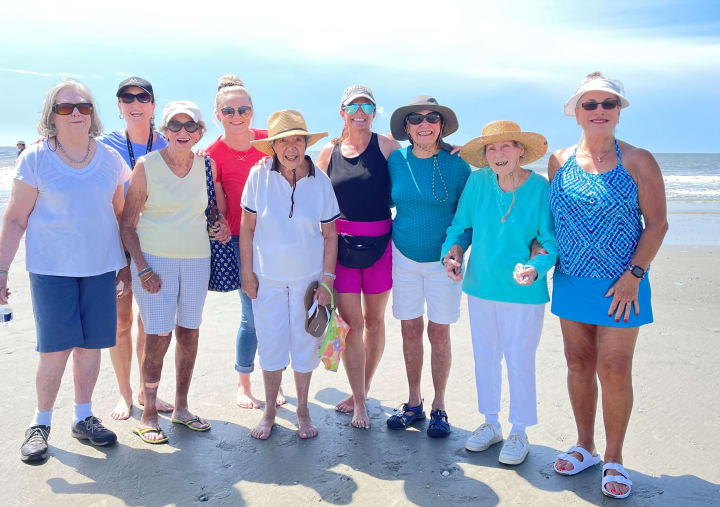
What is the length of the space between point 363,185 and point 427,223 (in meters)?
0.51

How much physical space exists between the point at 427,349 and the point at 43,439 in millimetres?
3303

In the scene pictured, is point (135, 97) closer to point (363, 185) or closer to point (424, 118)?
point (363, 185)

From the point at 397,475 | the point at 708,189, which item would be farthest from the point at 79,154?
the point at 708,189

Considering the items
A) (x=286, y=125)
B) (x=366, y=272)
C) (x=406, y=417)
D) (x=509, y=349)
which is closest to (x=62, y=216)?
(x=286, y=125)

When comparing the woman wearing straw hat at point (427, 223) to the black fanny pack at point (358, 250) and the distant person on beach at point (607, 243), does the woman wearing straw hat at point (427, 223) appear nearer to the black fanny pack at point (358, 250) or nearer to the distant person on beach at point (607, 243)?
the black fanny pack at point (358, 250)

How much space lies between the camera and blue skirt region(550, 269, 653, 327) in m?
3.18

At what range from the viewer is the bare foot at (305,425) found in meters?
3.90

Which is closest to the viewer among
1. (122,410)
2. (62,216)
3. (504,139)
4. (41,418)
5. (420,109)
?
(62,216)

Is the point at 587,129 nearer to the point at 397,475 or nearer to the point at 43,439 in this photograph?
the point at 397,475

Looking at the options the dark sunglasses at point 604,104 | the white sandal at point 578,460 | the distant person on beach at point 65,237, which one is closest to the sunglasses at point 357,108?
the dark sunglasses at point 604,104

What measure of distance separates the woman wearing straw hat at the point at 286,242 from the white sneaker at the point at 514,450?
128 cm

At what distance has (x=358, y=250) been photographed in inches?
155

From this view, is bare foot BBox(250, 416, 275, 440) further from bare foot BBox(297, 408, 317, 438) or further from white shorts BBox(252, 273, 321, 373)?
white shorts BBox(252, 273, 321, 373)

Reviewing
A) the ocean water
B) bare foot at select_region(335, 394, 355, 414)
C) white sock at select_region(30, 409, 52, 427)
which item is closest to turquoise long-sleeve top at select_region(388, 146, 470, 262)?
bare foot at select_region(335, 394, 355, 414)
